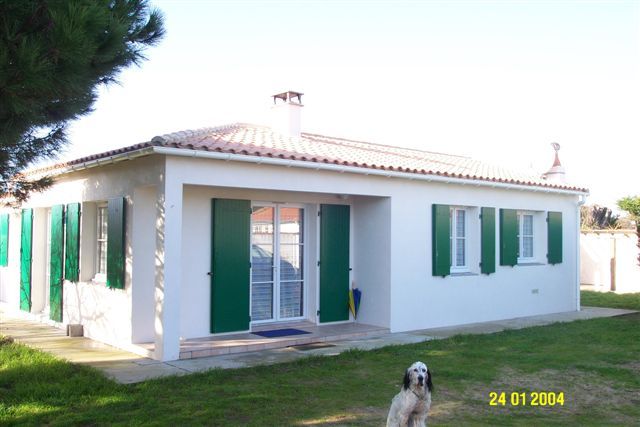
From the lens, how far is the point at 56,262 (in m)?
11.5

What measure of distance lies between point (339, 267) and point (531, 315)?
5357 mm

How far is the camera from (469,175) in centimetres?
1230

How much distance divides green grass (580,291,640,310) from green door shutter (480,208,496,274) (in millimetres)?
5015

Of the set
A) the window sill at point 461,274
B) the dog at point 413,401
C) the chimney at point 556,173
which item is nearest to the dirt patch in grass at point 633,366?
the window sill at point 461,274

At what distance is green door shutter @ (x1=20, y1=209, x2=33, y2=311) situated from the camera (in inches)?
491

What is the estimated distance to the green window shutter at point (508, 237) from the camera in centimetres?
1323

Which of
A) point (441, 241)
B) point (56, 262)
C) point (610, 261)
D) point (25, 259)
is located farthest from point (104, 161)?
point (610, 261)

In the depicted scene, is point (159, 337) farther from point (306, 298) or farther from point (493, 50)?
point (493, 50)

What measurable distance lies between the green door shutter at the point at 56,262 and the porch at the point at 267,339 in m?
3.25

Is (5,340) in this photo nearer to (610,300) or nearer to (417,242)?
(417,242)

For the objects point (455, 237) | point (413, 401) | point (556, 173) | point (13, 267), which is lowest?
point (413, 401)

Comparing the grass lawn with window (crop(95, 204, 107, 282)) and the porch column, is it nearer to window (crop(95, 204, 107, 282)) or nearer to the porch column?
the porch column

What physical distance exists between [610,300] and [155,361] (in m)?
14.0

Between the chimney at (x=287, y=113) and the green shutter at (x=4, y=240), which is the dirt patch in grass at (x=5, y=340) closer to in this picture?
the green shutter at (x=4, y=240)
